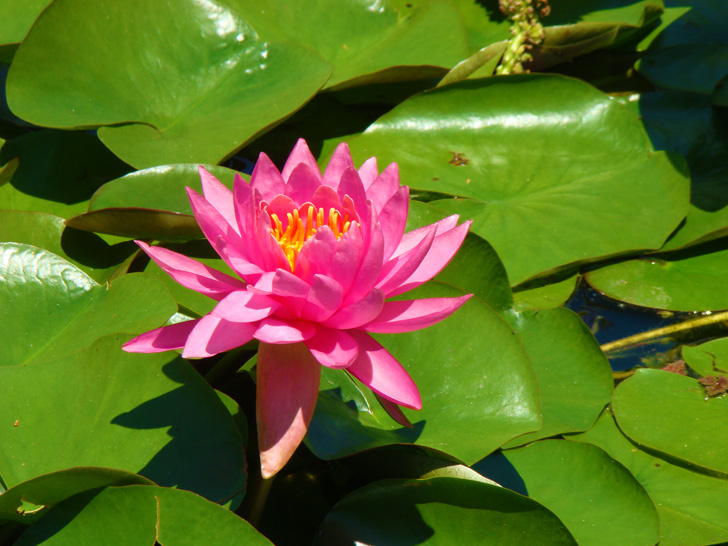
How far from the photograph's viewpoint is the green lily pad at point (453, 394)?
1200 mm

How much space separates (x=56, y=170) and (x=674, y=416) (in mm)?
1861

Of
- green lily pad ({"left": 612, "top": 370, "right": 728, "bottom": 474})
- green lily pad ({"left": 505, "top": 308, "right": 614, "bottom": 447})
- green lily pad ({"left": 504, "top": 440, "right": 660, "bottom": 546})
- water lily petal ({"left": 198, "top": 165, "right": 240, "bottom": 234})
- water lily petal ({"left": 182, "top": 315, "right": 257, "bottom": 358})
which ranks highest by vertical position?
water lily petal ({"left": 198, "top": 165, "right": 240, "bottom": 234})

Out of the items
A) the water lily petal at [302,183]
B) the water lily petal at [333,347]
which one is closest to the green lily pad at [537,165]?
the water lily petal at [302,183]

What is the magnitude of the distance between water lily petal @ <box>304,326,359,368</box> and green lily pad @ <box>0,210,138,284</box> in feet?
2.48

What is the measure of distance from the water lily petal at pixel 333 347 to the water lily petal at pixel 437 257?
0.12 meters

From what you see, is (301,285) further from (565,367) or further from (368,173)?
(565,367)

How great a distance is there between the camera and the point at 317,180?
1.11m

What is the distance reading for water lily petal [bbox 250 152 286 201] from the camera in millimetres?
1086

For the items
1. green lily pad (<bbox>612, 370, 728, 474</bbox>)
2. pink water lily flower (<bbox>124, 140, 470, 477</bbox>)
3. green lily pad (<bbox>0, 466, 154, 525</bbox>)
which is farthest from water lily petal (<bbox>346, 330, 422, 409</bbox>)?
green lily pad (<bbox>612, 370, 728, 474</bbox>)

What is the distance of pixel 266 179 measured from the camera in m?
1.10

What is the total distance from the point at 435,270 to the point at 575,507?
640mm

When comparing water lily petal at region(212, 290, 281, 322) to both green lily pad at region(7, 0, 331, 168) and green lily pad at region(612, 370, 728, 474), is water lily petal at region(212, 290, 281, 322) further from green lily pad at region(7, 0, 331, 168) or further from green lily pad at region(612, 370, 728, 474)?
green lily pad at region(612, 370, 728, 474)

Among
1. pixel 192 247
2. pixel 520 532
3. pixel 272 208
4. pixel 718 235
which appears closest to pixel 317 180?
pixel 272 208

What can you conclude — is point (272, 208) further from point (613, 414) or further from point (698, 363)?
point (698, 363)
